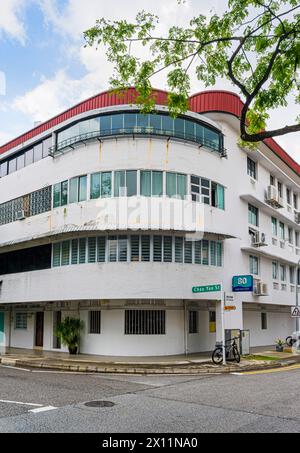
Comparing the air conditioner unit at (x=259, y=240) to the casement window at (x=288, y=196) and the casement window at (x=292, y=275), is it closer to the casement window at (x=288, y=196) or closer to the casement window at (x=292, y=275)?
the casement window at (x=292, y=275)

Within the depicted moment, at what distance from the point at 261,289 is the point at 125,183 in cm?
996

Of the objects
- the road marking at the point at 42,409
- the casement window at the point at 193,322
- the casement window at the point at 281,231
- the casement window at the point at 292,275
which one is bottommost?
the road marking at the point at 42,409

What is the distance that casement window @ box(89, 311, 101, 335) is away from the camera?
21184 millimetres

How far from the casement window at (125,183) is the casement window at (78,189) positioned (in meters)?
1.61

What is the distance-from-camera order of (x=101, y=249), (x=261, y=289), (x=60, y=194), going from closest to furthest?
(x=101, y=249) < (x=60, y=194) < (x=261, y=289)

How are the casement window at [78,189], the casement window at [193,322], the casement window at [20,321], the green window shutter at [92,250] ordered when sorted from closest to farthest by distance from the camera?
the green window shutter at [92,250], the casement window at [78,189], the casement window at [193,322], the casement window at [20,321]

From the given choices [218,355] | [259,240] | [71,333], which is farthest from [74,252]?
[259,240]

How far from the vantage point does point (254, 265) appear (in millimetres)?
25734

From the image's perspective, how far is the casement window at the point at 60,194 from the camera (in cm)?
2166

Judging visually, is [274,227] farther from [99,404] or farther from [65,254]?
[99,404]

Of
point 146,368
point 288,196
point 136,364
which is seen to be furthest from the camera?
point 288,196

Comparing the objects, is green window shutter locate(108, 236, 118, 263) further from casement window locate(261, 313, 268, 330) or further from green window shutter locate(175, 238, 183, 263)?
casement window locate(261, 313, 268, 330)

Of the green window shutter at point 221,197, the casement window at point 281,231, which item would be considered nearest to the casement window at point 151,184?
the green window shutter at point 221,197

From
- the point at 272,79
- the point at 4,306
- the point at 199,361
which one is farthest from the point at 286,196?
the point at 272,79
